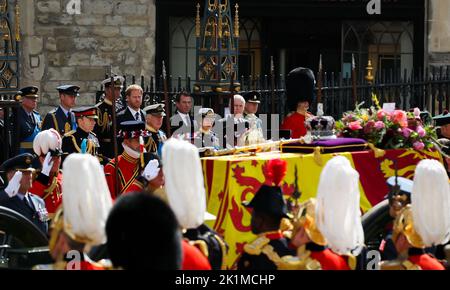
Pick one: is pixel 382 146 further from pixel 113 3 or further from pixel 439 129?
pixel 113 3

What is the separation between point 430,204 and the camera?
28.6ft

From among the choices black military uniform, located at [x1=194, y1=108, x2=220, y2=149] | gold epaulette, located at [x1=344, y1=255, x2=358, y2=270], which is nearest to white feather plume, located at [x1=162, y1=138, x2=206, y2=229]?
gold epaulette, located at [x1=344, y1=255, x2=358, y2=270]

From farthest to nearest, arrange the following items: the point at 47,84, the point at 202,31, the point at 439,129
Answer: the point at 47,84 → the point at 202,31 → the point at 439,129

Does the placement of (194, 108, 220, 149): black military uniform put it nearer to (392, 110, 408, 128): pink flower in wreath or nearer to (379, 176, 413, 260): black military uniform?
(392, 110, 408, 128): pink flower in wreath

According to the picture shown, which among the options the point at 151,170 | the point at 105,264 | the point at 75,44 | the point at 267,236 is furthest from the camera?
the point at 75,44

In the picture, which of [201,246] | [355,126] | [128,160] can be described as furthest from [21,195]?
[201,246]

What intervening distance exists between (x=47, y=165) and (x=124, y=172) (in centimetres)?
64

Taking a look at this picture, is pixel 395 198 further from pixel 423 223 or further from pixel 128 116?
pixel 128 116

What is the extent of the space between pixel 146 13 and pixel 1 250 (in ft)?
32.4

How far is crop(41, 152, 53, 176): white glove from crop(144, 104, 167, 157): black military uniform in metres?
0.96

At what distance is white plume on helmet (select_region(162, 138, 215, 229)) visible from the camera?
8227mm

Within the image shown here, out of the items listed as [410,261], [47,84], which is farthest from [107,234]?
[47,84]

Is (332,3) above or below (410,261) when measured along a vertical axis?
above
